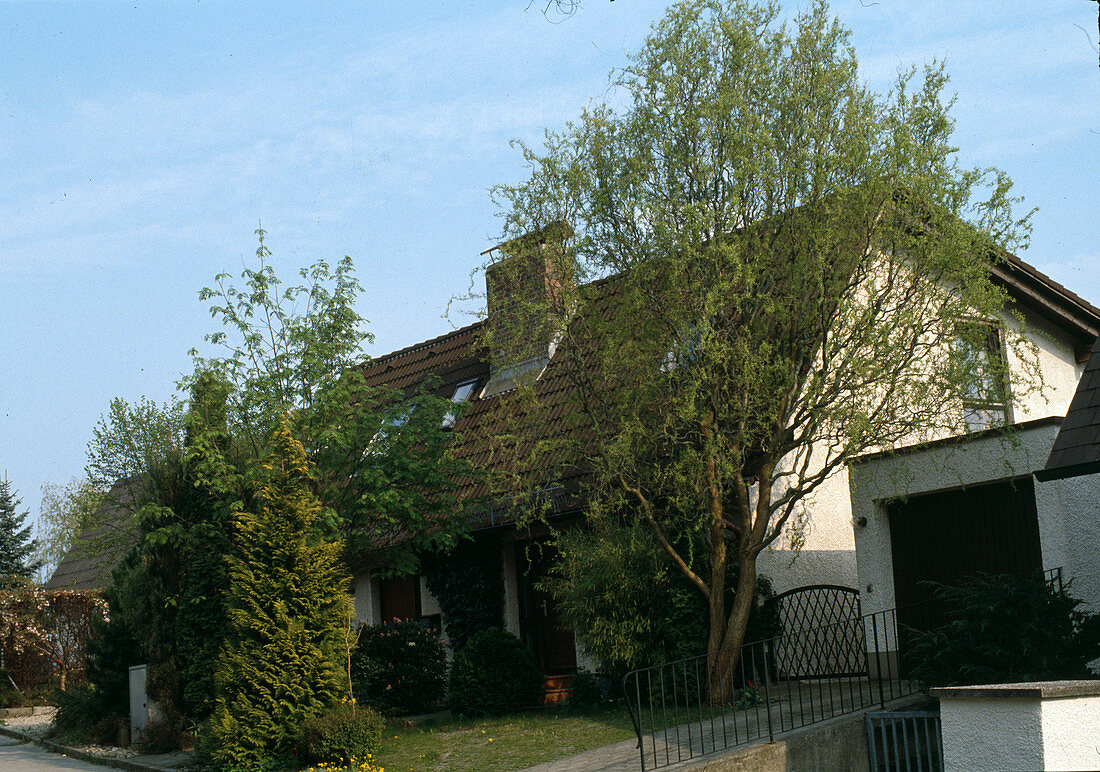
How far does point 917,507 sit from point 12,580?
68.3ft

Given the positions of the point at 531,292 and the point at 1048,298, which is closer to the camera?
the point at 531,292

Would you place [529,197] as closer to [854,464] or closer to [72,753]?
[854,464]

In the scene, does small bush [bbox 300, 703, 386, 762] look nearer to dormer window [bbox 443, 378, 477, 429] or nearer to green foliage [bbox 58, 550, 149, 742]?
green foliage [bbox 58, 550, 149, 742]

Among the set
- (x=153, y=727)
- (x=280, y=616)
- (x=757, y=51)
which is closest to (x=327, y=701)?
(x=280, y=616)

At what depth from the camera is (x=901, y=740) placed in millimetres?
10609

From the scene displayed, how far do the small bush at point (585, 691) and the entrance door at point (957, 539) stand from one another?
13.9 ft

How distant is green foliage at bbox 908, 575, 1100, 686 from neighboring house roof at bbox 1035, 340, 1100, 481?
5.61ft

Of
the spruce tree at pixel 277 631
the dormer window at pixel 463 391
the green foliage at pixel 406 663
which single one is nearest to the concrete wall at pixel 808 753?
the spruce tree at pixel 277 631

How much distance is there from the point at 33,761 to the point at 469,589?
6988mm

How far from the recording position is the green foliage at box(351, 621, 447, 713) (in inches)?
631

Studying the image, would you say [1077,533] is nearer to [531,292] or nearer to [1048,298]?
[531,292]

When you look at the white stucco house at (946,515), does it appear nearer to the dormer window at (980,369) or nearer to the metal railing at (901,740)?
the dormer window at (980,369)

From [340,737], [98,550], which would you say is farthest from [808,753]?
[98,550]

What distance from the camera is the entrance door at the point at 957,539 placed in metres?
12.1
